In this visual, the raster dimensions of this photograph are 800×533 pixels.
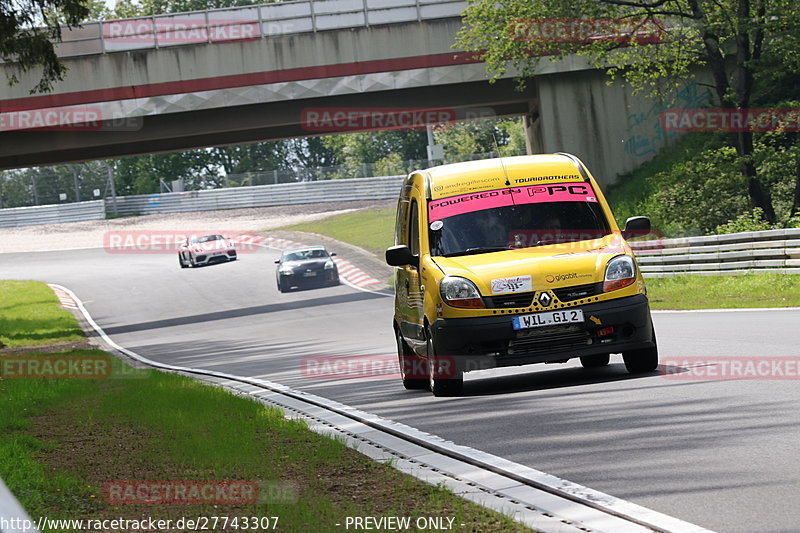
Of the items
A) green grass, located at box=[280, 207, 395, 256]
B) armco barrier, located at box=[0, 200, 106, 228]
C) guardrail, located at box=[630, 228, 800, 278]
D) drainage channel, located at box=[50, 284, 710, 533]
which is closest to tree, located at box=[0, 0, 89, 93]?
guardrail, located at box=[630, 228, 800, 278]

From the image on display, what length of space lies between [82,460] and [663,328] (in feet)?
34.9

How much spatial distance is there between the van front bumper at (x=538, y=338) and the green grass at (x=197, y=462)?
1686 mm

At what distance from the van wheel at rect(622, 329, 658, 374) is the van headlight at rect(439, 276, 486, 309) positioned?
60.4 inches

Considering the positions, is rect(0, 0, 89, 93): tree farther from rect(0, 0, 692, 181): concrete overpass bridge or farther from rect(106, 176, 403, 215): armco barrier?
rect(106, 176, 403, 215): armco barrier

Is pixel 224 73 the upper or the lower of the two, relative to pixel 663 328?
upper

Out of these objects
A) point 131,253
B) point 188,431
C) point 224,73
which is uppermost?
point 224,73

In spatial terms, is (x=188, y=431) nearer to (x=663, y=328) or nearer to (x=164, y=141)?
(x=663, y=328)

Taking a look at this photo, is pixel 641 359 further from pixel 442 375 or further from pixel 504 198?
pixel 504 198

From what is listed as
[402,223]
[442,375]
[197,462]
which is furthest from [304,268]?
[197,462]

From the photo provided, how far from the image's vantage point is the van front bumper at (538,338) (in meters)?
10.8

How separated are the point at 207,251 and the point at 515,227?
46.0m

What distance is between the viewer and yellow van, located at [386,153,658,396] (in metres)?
10.8

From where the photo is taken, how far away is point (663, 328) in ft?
57.7

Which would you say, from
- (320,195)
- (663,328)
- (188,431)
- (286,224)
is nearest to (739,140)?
(663,328)
